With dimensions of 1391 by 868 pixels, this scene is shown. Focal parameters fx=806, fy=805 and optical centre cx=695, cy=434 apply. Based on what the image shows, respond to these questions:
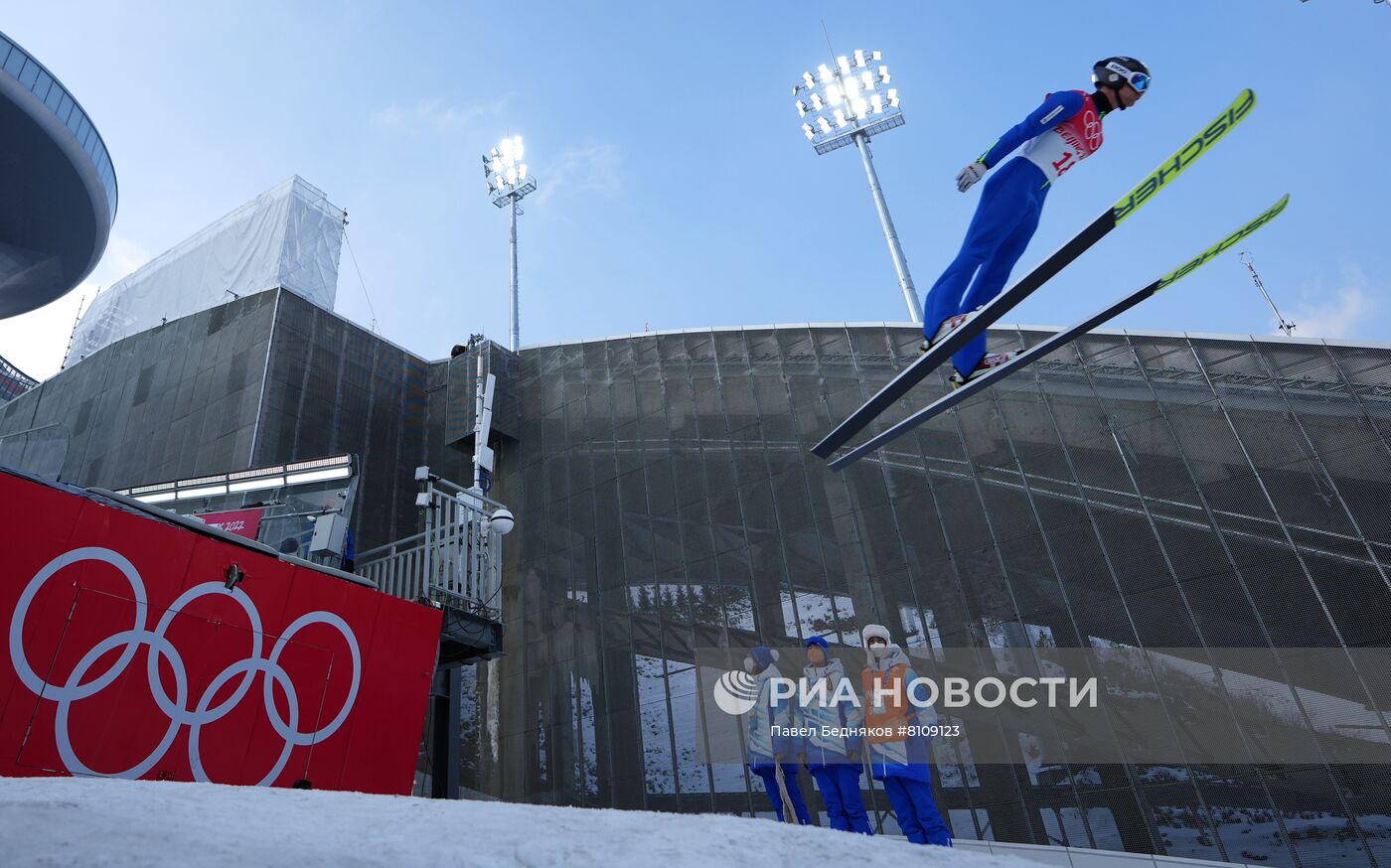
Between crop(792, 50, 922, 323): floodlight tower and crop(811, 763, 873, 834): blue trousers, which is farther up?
crop(792, 50, 922, 323): floodlight tower

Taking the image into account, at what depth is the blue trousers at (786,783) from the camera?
23.2 feet

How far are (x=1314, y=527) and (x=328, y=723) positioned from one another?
12115mm

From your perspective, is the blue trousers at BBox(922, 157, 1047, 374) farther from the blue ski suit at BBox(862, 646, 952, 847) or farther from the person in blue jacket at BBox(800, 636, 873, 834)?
the person in blue jacket at BBox(800, 636, 873, 834)

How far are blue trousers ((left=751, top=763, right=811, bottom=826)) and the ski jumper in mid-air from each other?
4.25 m

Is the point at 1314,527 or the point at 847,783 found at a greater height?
the point at 1314,527

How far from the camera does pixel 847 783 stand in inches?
252

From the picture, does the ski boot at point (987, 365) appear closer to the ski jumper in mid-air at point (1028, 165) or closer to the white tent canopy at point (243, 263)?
the ski jumper in mid-air at point (1028, 165)

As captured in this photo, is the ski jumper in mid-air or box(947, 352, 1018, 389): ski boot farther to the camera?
box(947, 352, 1018, 389): ski boot

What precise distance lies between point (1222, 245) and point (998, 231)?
180 cm

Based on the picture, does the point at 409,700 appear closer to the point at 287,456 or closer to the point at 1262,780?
the point at 1262,780

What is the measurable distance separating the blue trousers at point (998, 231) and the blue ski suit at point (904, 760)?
2.92m

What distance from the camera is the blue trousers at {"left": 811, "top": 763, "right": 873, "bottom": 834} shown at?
6336mm

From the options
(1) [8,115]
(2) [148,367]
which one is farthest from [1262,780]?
(1) [8,115]

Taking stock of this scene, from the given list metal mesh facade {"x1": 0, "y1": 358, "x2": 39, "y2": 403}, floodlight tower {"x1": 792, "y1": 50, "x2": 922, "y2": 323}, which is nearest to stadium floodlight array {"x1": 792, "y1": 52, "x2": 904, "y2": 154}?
floodlight tower {"x1": 792, "y1": 50, "x2": 922, "y2": 323}
